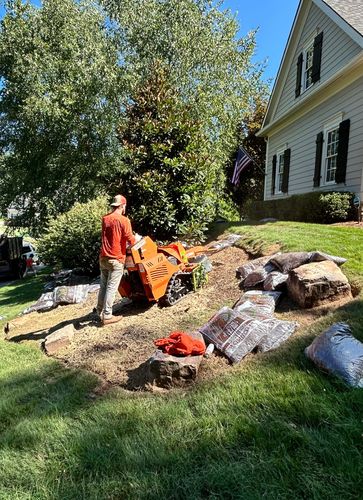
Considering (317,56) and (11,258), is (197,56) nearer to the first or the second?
(317,56)

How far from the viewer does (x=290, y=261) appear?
5.32m

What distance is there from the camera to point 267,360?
3.44m

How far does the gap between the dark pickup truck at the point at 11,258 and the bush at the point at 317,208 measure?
12.0 m

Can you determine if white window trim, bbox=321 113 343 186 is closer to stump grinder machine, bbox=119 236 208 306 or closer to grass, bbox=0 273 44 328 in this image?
stump grinder machine, bbox=119 236 208 306

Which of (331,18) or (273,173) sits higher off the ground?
(331,18)

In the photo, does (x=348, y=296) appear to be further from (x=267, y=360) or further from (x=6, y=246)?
(x=6, y=246)

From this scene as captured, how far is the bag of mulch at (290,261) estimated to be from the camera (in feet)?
17.1

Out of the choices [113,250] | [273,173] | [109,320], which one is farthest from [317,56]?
[109,320]

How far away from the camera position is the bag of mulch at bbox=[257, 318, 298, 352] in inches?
148

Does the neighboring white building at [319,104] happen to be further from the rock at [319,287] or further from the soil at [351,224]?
the rock at [319,287]

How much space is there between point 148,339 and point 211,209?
15.2 feet

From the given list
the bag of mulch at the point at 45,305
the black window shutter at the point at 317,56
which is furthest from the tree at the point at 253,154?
the bag of mulch at the point at 45,305

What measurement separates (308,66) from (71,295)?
12599mm

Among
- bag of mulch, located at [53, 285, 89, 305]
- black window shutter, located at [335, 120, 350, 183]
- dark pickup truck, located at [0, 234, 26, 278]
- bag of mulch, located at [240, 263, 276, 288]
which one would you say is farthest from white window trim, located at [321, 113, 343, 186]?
dark pickup truck, located at [0, 234, 26, 278]
